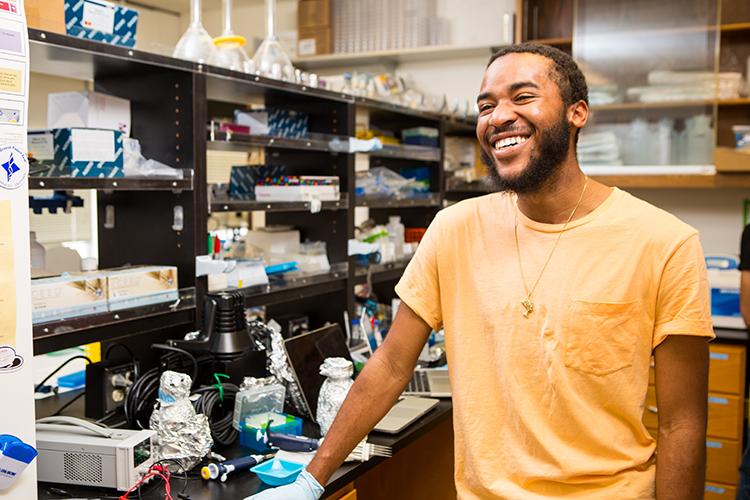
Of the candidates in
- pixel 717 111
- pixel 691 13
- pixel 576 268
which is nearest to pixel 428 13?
pixel 691 13

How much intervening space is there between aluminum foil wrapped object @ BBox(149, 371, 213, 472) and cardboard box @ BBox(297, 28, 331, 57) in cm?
363

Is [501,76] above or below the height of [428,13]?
below

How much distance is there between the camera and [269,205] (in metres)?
2.11

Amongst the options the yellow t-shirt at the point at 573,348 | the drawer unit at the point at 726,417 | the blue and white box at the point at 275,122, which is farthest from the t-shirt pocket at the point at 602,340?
the drawer unit at the point at 726,417

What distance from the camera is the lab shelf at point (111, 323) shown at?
145 cm

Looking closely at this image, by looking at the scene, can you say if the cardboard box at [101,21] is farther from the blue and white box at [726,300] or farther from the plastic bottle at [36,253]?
the blue and white box at [726,300]

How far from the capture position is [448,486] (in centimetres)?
227

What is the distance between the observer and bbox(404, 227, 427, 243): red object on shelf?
3.31 meters

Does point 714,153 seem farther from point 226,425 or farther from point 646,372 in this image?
point 226,425

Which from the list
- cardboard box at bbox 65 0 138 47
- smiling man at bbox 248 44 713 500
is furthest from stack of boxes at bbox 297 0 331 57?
smiling man at bbox 248 44 713 500

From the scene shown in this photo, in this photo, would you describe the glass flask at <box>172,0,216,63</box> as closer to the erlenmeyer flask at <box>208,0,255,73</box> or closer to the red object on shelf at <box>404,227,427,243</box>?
the erlenmeyer flask at <box>208,0,255,73</box>

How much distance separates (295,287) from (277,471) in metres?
0.91

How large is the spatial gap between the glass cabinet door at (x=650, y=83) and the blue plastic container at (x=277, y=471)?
112 inches

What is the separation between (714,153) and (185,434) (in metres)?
3.10
